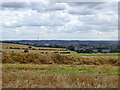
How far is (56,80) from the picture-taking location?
9406 mm

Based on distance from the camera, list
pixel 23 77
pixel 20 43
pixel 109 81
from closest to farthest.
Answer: pixel 109 81, pixel 23 77, pixel 20 43

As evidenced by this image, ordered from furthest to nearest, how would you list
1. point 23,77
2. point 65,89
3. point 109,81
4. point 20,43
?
point 20,43 → point 23,77 → point 109,81 → point 65,89

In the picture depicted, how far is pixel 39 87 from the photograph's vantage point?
8305 millimetres

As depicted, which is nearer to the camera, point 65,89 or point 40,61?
point 65,89

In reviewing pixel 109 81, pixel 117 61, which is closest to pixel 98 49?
pixel 117 61

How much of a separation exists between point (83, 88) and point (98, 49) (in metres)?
36.2

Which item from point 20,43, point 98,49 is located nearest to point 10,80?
point 98,49

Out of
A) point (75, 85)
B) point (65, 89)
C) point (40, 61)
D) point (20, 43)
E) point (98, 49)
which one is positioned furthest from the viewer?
point (20, 43)

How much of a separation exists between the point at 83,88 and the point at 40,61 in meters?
16.0

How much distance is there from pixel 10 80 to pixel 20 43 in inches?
1699

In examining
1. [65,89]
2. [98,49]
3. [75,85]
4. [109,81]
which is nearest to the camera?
[65,89]

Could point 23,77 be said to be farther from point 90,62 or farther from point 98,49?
point 98,49

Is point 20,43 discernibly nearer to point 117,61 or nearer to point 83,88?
point 117,61

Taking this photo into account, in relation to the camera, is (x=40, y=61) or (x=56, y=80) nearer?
(x=56, y=80)
